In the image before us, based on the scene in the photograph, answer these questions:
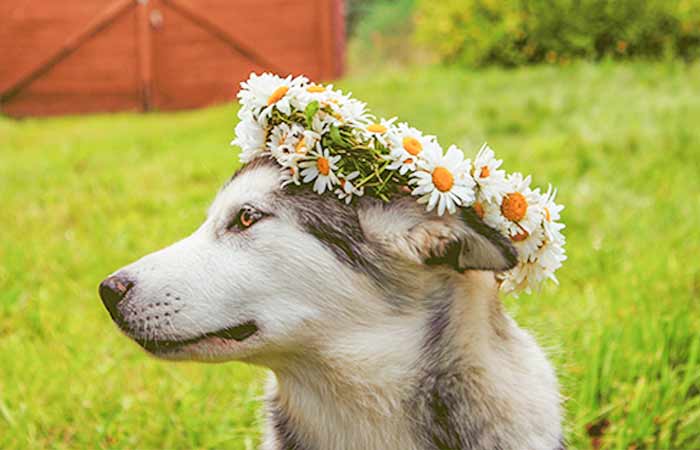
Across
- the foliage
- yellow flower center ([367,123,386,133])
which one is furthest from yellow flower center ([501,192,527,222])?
the foliage

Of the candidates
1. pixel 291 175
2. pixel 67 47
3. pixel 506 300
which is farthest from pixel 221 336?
pixel 67 47

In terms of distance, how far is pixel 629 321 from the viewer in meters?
3.43

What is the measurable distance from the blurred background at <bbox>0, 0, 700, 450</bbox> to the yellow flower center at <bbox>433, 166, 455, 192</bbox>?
0.93 metres

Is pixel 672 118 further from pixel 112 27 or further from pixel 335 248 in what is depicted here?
pixel 112 27

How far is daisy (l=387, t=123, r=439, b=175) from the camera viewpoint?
2.03 metres

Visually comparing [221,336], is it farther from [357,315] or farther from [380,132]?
[380,132]

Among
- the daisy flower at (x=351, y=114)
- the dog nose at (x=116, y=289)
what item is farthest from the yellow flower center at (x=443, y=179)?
the dog nose at (x=116, y=289)

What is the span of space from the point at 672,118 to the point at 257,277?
5650mm

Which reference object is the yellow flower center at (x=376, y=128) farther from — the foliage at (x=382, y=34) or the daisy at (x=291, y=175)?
the foliage at (x=382, y=34)

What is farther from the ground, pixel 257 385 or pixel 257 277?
pixel 257 277

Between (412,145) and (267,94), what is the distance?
415 mm

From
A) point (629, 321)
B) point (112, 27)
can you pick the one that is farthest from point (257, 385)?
point (112, 27)

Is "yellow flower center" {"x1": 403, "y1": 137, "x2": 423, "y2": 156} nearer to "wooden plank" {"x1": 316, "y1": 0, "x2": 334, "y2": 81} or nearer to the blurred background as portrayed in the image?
the blurred background

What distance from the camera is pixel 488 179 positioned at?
2.06m
